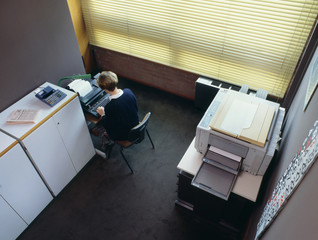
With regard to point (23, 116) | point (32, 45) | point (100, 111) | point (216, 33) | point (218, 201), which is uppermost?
point (32, 45)

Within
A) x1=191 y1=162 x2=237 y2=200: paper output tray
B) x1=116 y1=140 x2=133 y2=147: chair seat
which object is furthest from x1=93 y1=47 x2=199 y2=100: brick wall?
x1=191 y1=162 x2=237 y2=200: paper output tray

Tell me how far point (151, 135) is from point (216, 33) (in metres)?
1.64

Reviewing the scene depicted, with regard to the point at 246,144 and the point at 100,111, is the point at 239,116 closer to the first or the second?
the point at 246,144

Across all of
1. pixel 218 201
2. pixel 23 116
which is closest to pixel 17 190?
pixel 23 116

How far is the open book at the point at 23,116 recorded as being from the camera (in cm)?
230

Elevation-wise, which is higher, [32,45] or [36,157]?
[32,45]

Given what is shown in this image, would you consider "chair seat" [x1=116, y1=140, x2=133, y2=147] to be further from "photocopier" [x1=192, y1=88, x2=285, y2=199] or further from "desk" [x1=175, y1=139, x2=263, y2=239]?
"photocopier" [x1=192, y1=88, x2=285, y2=199]

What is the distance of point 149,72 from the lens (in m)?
4.19

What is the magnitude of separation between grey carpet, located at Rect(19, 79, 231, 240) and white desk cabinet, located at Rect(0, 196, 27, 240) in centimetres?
12

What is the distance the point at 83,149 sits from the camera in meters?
3.05

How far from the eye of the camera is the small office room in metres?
2.27

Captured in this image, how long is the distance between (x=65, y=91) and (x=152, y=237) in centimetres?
180

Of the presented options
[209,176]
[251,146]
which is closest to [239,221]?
[209,176]

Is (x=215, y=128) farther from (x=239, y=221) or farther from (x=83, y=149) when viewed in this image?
(x=83, y=149)
